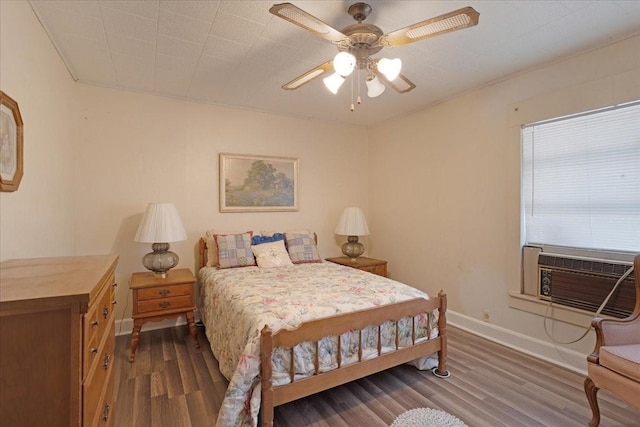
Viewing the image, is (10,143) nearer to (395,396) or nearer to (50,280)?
(50,280)

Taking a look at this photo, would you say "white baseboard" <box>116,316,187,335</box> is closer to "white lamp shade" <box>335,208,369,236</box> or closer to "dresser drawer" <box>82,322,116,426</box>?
"dresser drawer" <box>82,322,116,426</box>

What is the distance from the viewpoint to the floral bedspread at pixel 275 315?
167 centimetres

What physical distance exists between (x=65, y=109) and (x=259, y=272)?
7.24 ft

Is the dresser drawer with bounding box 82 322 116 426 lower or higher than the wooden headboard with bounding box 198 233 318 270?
lower

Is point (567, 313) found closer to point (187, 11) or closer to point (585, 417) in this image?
point (585, 417)

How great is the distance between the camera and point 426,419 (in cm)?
184

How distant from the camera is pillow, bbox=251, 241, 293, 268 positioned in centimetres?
328

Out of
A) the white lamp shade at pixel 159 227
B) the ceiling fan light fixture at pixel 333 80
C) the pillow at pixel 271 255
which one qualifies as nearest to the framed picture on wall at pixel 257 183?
the pillow at pixel 271 255

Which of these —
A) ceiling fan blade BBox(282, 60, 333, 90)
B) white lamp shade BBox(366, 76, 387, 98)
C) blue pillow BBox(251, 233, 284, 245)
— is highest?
ceiling fan blade BBox(282, 60, 333, 90)

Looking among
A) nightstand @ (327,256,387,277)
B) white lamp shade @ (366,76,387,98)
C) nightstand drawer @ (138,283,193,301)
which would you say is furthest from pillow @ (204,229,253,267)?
white lamp shade @ (366,76,387,98)

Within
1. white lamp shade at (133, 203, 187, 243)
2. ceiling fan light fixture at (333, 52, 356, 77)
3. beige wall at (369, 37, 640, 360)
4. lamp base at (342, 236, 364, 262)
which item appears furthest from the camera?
lamp base at (342, 236, 364, 262)

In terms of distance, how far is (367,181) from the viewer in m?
4.70

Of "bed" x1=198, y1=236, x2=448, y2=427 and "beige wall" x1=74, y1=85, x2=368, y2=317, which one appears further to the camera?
"beige wall" x1=74, y1=85, x2=368, y2=317

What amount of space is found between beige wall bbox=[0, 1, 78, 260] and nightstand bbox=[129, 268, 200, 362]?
673mm
